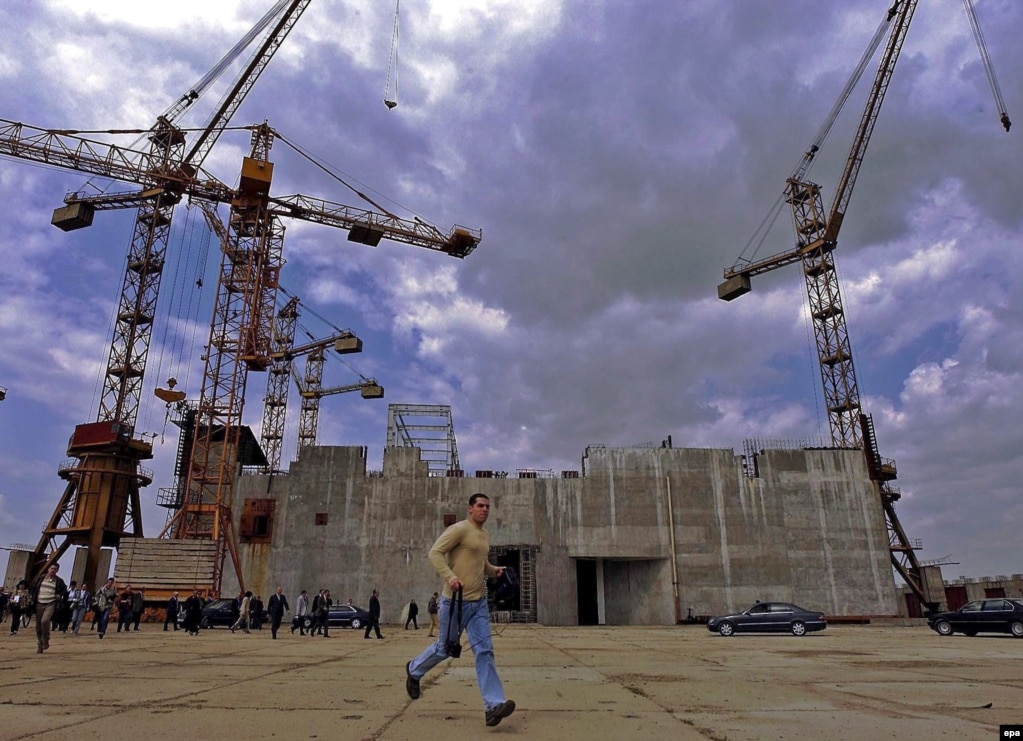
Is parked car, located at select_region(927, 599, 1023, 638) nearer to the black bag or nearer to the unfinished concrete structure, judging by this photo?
the unfinished concrete structure

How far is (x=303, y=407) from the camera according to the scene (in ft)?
241

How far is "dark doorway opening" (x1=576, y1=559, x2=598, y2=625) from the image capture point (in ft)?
140

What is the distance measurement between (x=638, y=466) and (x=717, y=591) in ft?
27.5

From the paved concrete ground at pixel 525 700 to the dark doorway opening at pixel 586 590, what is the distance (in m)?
33.2

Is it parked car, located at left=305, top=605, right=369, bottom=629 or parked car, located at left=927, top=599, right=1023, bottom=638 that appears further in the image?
parked car, located at left=305, top=605, right=369, bottom=629

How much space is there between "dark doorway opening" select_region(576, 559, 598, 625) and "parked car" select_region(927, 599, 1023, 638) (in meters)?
23.0

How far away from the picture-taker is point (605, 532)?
131 ft

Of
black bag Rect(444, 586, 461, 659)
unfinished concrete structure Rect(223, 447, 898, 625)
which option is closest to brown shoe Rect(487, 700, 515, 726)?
black bag Rect(444, 586, 461, 659)

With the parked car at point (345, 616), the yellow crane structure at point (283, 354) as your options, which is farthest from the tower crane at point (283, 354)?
the parked car at point (345, 616)

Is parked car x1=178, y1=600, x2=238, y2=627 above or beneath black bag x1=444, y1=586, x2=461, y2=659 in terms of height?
beneath

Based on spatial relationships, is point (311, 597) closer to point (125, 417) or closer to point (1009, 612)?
point (125, 417)

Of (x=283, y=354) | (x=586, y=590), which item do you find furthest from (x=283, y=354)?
(x=586, y=590)

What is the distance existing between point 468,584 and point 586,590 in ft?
132

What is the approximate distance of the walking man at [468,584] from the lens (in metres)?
5.31
